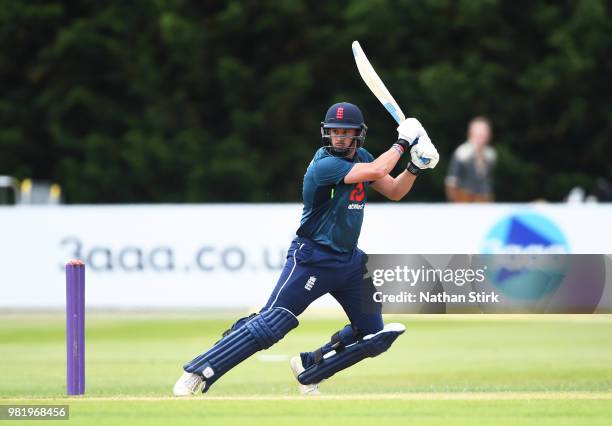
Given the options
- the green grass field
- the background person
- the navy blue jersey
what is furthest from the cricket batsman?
the background person

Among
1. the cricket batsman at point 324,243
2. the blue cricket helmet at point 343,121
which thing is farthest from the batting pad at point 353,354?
the blue cricket helmet at point 343,121

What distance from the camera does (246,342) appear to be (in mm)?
8453

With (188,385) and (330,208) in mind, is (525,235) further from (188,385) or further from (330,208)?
(188,385)

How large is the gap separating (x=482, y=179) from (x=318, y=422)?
11021mm

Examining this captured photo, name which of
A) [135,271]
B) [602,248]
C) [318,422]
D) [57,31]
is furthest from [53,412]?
[57,31]

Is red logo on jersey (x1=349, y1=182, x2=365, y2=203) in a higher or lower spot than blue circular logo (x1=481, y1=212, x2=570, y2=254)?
higher

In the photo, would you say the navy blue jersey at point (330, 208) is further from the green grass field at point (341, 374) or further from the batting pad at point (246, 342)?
the green grass field at point (341, 374)

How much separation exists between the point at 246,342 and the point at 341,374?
3463mm

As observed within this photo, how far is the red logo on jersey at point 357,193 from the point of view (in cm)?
849

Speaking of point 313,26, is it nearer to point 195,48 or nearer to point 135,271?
point 195,48

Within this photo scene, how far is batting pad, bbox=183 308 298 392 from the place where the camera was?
332 inches

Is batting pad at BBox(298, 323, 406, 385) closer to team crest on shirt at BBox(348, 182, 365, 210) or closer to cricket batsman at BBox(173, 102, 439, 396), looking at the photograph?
cricket batsman at BBox(173, 102, 439, 396)

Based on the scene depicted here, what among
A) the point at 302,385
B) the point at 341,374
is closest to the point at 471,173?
the point at 341,374

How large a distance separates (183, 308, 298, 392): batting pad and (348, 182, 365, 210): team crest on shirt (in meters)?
0.80
